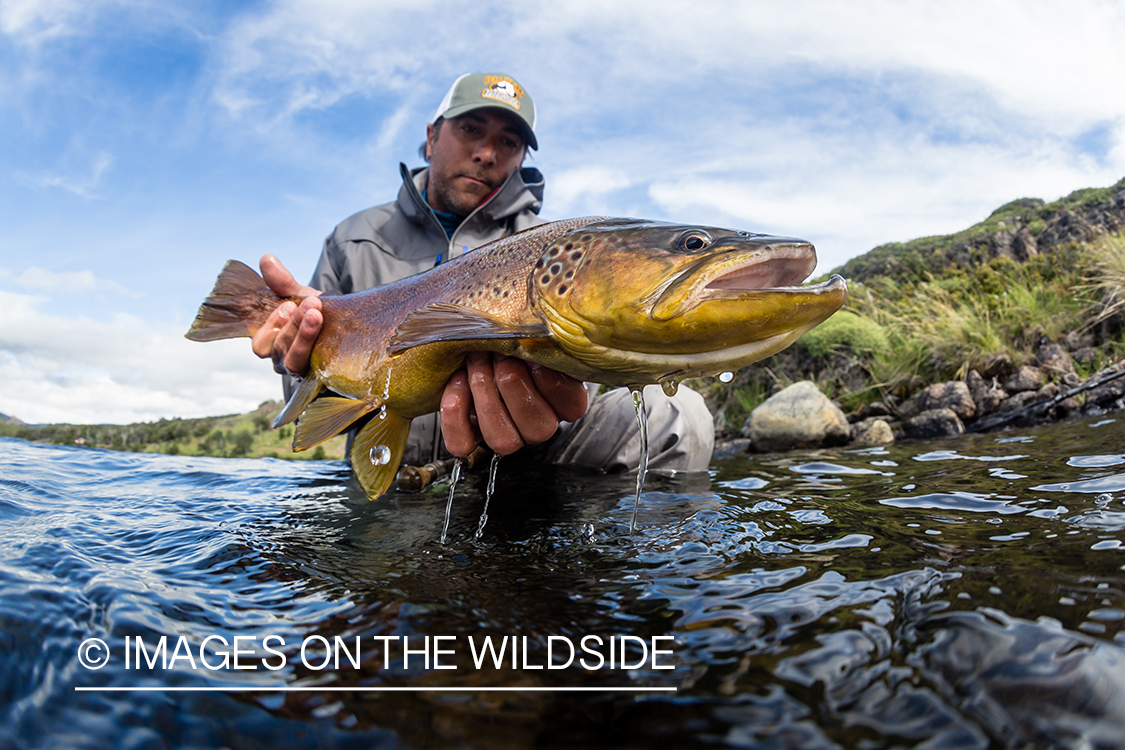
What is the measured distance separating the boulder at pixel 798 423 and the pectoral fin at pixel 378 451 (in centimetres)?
645

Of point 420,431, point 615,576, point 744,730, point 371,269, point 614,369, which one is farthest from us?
point 371,269

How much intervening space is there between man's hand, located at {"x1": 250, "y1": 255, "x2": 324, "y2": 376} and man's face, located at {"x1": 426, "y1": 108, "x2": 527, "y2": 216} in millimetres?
2125

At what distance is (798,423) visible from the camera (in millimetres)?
8508

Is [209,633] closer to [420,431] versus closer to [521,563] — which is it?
[521,563]

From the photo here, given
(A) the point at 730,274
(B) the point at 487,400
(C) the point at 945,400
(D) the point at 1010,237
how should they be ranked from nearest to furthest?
(A) the point at 730,274, (B) the point at 487,400, (C) the point at 945,400, (D) the point at 1010,237

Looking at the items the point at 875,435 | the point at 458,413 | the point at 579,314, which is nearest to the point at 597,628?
the point at 579,314

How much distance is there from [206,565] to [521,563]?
4.46 ft

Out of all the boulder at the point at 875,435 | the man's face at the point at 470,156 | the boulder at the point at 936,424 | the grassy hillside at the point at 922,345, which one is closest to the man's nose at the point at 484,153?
the man's face at the point at 470,156

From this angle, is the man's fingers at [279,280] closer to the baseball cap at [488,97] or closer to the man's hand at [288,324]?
the man's hand at [288,324]

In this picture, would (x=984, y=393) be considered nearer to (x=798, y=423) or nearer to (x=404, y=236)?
(x=798, y=423)

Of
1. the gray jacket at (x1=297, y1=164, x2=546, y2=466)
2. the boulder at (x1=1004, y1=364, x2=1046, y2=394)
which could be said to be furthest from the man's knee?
the boulder at (x1=1004, y1=364, x2=1046, y2=394)

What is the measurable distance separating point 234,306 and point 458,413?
6.17 ft

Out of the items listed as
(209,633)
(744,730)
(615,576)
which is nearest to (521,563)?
(615,576)

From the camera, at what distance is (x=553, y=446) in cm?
521
